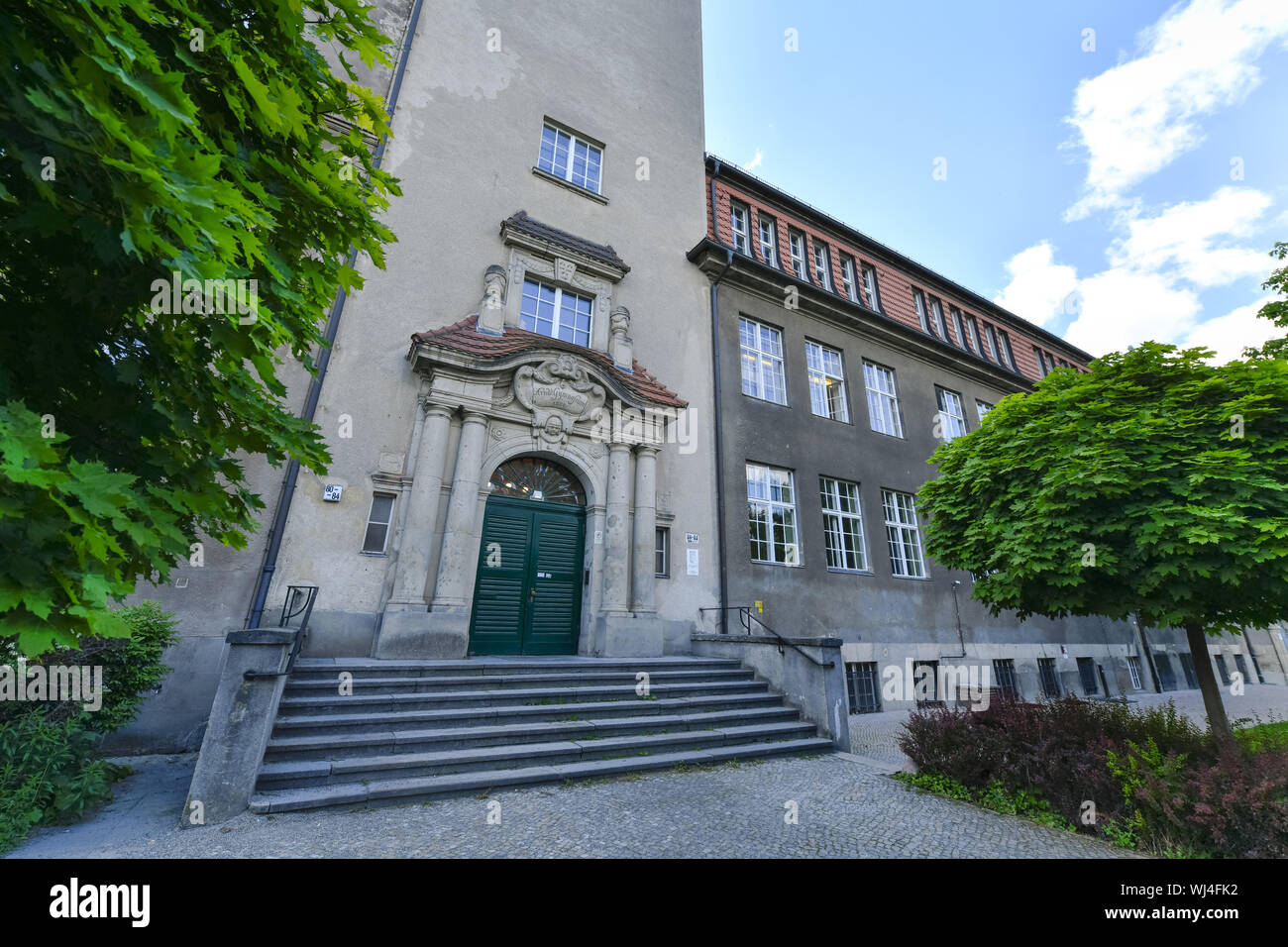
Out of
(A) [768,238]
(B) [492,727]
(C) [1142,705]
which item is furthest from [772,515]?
(C) [1142,705]

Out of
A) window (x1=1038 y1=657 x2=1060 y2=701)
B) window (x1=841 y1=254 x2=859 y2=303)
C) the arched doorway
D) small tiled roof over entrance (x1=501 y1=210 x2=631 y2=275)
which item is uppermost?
window (x1=841 y1=254 x2=859 y2=303)

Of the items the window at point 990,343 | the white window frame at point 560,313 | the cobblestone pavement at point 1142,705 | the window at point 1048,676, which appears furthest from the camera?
the window at point 990,343

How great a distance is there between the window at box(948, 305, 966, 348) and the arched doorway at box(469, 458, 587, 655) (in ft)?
48.2

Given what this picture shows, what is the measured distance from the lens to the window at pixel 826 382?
13805 millimetres

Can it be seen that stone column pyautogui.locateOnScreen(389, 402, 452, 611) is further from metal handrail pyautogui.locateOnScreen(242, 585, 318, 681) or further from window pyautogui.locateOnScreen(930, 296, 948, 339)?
window pyautogui.locateOnScreen(930, 296, 948, 339)

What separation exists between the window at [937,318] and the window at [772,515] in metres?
9.13

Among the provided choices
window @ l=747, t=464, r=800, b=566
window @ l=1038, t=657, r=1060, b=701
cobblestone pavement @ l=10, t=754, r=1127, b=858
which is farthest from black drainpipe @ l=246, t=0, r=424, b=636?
window @ l=1038, t=657, r=1060, b=701

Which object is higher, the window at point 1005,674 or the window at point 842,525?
the window at point 842,525

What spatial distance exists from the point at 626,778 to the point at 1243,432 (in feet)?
24.3

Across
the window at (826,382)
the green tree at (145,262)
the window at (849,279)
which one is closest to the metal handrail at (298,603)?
the green tree at (145,262)

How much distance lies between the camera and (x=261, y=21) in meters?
3.01

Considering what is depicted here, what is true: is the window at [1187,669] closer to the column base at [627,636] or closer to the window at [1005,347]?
the window at [1005,347]

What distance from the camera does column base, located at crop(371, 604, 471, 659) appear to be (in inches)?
296

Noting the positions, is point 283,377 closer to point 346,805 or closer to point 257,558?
point 257,558
